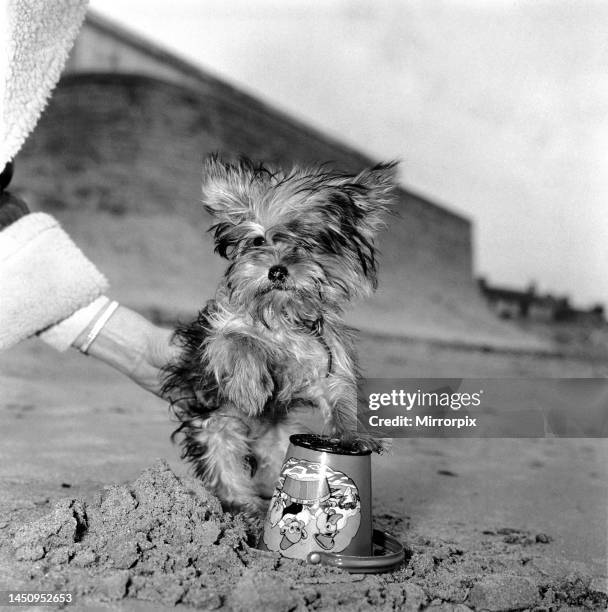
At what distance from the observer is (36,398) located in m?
6.44

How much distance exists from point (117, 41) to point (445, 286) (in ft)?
54.8

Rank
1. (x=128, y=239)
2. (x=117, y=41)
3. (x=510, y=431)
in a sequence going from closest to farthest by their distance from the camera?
(x=510, y=431)
(x=128, y=239)
(x=117, y=41)

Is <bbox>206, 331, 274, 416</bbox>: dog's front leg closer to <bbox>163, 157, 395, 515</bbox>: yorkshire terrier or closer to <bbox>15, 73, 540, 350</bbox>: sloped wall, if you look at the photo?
<bbox>163, 157, 395, 515</bbox>: yorkshire terrier

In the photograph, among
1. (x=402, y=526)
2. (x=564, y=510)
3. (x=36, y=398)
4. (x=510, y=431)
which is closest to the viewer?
(x=402, y=526)

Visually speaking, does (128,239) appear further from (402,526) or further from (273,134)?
(402,526)

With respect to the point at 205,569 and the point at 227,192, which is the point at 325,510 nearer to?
the point at 205,569

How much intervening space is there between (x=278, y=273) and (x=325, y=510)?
0.89m

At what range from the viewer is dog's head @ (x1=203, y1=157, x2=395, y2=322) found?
281cm

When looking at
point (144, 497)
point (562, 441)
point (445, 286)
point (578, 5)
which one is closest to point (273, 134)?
point (445, 286)

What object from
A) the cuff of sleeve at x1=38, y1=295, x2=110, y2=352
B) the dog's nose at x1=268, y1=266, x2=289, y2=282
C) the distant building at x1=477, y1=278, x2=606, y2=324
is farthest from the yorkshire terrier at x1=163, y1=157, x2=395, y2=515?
the distant building at x1=477, y1=278, x2=606, y2=324

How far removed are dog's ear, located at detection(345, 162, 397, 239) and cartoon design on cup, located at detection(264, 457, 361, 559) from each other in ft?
3.46

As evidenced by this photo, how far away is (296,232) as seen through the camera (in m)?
2.82

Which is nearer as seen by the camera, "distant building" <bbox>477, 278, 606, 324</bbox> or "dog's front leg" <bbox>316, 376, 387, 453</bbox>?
"dog's front leg" <bbox>316, 376, 387, 453</bbox>
